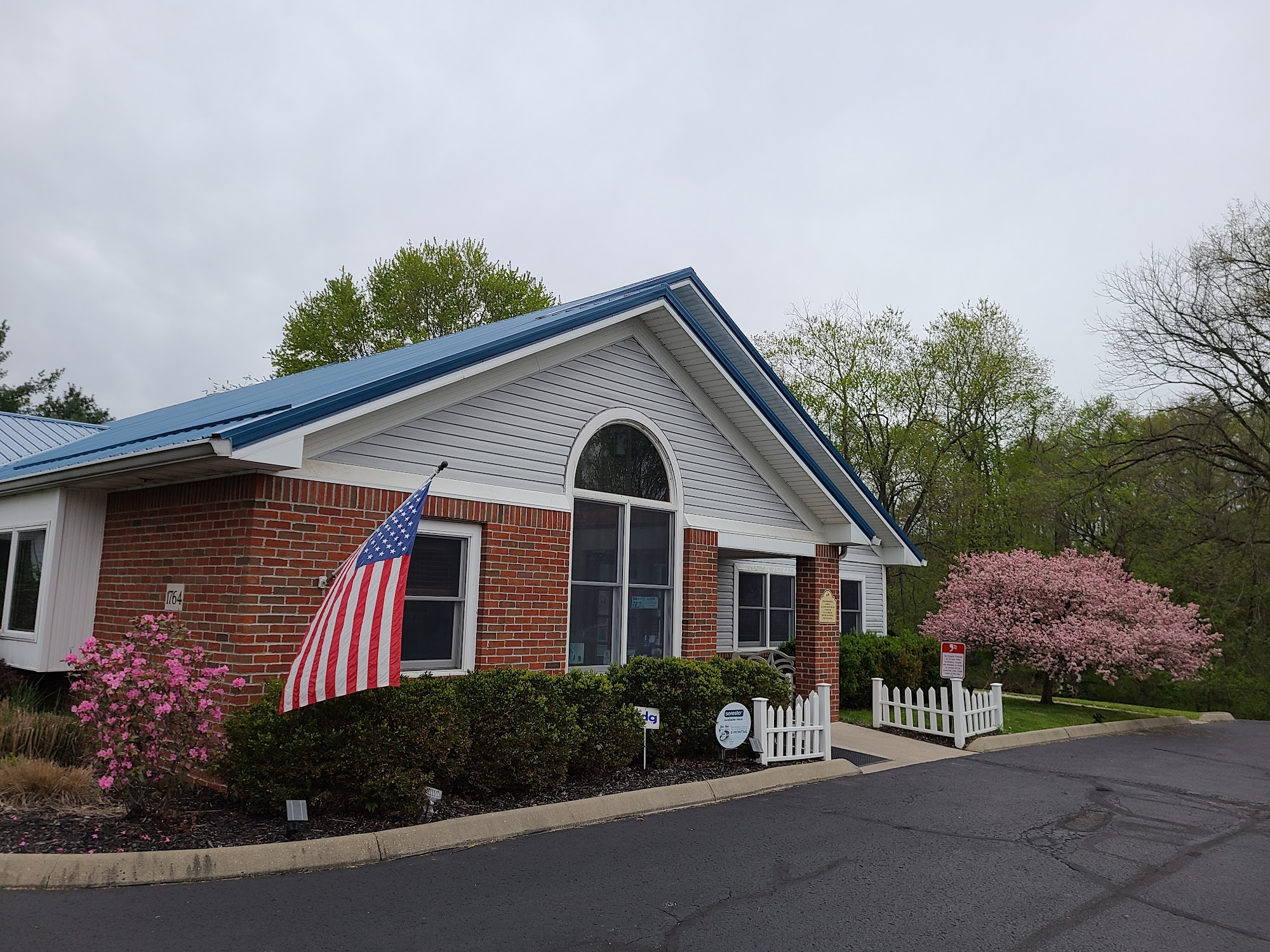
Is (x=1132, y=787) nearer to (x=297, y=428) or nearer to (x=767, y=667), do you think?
(x=767, y=667)

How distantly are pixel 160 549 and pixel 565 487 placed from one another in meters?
4.24

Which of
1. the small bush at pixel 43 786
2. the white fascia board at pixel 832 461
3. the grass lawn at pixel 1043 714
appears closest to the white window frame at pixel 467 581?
the small bush at pixel 43 786

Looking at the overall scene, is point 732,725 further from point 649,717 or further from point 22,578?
point 22,578

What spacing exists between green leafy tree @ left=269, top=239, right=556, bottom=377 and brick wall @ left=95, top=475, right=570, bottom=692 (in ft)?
94.5

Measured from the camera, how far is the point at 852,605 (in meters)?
21.7

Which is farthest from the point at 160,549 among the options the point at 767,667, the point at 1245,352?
the point at 1245,352

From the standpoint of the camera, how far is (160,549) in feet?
29.6

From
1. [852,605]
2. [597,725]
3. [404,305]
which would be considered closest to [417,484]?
[597,725]

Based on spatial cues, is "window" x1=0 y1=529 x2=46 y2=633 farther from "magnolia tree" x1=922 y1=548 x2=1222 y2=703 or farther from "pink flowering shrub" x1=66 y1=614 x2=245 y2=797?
"magnolia tree" x1=922 y1=548 x2=1222 y2=703

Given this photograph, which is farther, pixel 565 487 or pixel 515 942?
pixel 565 487

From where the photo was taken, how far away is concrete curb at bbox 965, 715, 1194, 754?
13078mm

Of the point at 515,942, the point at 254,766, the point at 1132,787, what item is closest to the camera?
the point at 515,942

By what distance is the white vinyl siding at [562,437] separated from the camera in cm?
942

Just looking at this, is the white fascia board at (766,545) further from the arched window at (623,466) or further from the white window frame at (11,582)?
the white window frame at (11,582)
